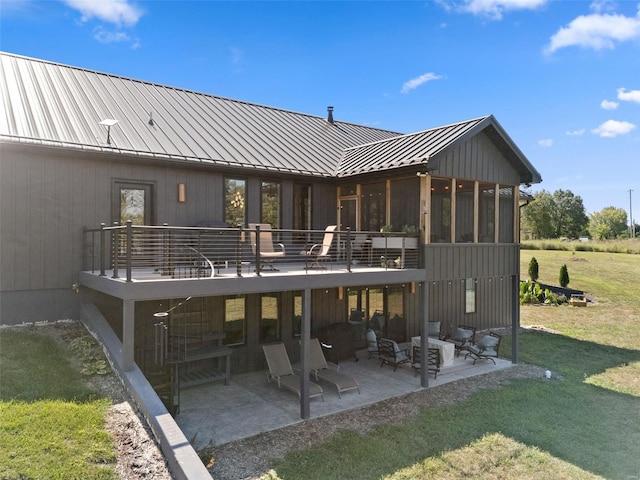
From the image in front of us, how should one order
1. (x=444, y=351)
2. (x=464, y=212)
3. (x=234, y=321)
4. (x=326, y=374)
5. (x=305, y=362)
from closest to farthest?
(x=305, y=362), (x=326, y=374), (x=234, y=321), (x=444, y=351), (x=464, y=212)

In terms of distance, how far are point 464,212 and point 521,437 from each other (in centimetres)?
819

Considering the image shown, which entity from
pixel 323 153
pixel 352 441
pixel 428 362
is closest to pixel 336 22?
pixel 323 153

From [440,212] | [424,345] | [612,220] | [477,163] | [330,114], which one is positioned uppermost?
[330,114]

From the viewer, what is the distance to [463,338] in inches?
536


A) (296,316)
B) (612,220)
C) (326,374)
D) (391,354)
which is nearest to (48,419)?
(326,374)

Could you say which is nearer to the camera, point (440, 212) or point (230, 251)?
point (230, 251)

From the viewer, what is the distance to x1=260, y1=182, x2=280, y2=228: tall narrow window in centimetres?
1199

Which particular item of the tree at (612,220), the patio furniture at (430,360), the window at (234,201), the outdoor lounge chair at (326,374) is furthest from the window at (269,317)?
the tree at (612,220)

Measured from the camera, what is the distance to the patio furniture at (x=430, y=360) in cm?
1105

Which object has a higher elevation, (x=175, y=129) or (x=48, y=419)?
(x=175, y=129)

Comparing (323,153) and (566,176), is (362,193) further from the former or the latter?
(566,176)

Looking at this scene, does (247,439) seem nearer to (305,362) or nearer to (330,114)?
(305,362)

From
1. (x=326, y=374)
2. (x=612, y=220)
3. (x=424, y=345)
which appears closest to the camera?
(x=326, y=374)

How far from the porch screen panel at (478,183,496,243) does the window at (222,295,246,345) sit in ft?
23.5
